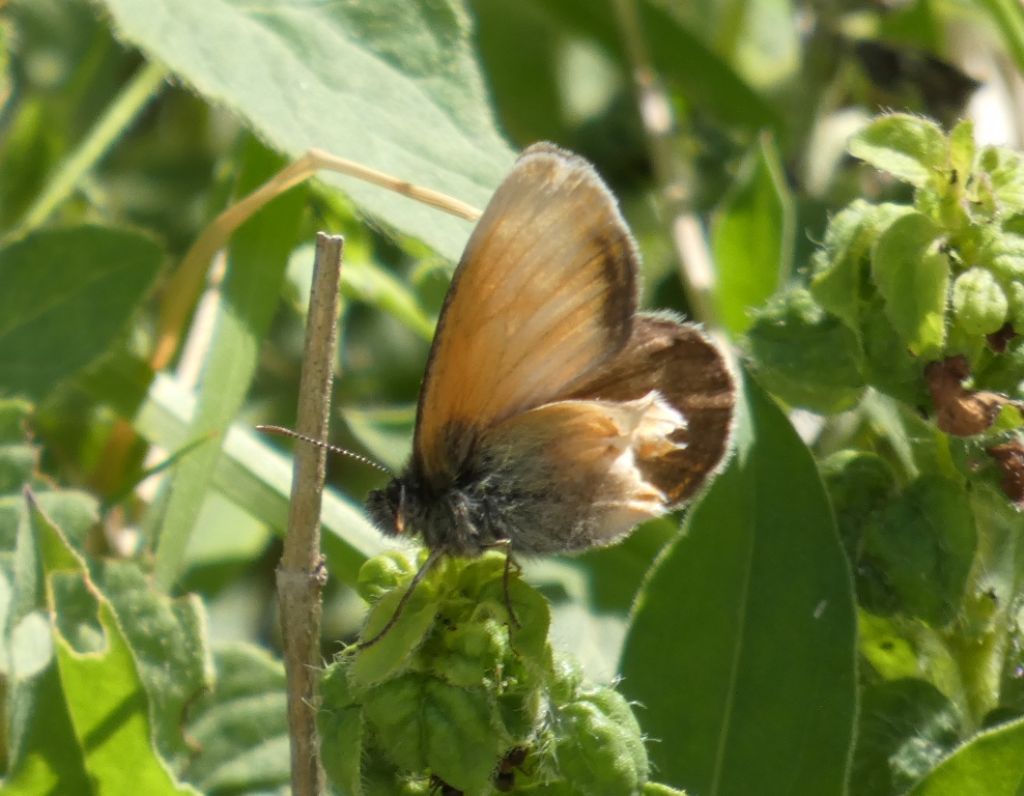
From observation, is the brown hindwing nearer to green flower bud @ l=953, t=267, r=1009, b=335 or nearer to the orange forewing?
A: the orange forewing

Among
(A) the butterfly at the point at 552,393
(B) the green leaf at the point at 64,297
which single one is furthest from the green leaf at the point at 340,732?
(B) the green leaf at the point at 64,297

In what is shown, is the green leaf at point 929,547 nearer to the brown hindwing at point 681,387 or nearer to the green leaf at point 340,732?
the brown hindwing at point 681,387

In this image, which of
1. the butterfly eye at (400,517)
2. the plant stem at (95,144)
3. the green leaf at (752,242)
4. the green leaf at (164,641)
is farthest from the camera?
the plant stem at (95,144)

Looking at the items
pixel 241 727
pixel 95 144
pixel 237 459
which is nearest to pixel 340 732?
pixel 241 727

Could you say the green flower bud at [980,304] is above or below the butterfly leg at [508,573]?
above

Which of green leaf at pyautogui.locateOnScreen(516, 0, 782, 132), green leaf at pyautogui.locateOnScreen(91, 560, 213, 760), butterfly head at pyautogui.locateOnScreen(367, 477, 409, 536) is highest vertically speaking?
green leaf at pyautogui.locateOnScreen(516, 0, 782, 132)

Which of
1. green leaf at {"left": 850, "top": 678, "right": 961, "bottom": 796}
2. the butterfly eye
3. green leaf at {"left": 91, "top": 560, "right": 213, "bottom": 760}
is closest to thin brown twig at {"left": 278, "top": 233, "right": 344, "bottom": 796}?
the butterfly eye

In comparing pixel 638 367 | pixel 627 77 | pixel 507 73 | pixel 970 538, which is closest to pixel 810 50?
pixel 627 77

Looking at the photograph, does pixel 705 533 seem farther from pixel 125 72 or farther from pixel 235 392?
pixel 125 72
